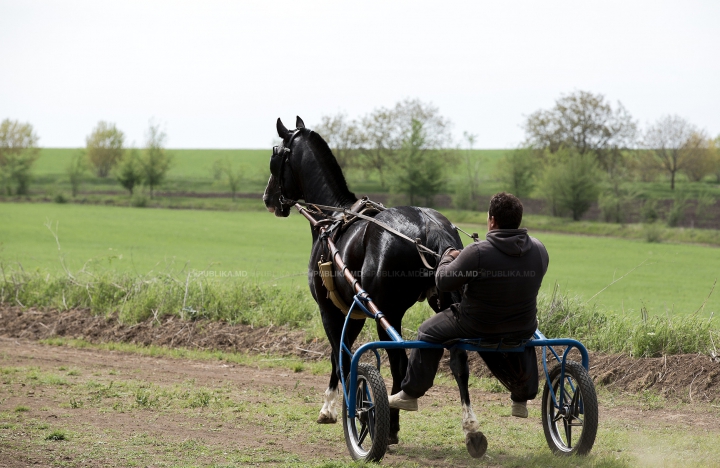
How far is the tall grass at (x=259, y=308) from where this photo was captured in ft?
25.4

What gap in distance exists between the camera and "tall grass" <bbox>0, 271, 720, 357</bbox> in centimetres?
775

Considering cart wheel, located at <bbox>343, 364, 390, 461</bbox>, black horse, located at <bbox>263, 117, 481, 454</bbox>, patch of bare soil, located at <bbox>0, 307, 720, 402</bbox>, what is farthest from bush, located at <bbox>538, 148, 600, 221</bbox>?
cart wheel, located at <bbox>343, 364, 390, 461</bbox>

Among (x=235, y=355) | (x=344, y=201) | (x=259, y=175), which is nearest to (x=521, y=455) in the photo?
(x=344, y=201)

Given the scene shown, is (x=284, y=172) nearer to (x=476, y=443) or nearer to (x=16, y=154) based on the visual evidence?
(x=476, y=443)

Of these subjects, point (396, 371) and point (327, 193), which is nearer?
point (396, 371)

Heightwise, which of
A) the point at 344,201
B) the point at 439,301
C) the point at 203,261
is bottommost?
the point at 203,261

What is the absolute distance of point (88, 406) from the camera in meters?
6.47

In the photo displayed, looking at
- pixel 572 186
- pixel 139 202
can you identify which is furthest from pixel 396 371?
pixel 139 202

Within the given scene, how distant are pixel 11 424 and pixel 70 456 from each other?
1149 millimetres

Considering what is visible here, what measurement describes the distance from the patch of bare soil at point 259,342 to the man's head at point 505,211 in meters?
3.56

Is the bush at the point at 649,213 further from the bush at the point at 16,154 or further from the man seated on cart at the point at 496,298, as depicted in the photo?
the bush at the point at 16,154

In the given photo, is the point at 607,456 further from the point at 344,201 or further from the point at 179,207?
the point at 179,207

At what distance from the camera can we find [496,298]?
176 inches

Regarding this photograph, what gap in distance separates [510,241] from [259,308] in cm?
682
